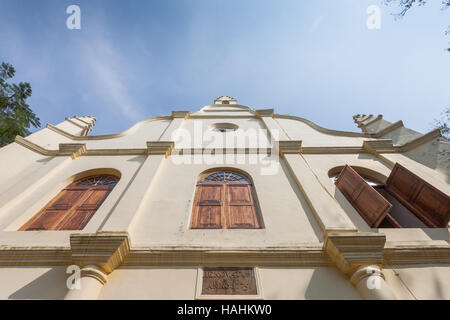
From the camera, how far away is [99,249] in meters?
3.26

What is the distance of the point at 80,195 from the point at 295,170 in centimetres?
588

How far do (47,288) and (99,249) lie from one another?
0.94 metres

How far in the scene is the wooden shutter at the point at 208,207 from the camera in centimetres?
437

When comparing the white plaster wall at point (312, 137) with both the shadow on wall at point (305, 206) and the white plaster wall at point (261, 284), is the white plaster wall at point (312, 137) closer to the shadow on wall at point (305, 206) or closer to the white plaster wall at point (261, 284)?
the shadow on wall at point (305, 206)

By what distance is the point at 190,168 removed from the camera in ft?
20.4

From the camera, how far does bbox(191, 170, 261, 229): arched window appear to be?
14.4ft

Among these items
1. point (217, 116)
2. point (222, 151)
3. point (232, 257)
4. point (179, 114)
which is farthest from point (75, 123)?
point (232, 257)

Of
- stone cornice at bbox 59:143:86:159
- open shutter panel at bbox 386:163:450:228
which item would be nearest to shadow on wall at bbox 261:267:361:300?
open shutter panel at bbox 386:163:450:228

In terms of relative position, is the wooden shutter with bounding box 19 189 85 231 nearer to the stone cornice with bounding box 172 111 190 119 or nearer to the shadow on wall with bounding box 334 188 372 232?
the stone cornice with bounding box 172 111 190 119

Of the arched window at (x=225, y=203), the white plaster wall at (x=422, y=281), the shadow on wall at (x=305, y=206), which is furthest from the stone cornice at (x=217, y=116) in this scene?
the white plaster wall at (x=422, y=281)

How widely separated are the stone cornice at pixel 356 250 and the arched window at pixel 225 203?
4.97 ft

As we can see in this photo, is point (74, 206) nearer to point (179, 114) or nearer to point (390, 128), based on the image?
point (179, 114)
